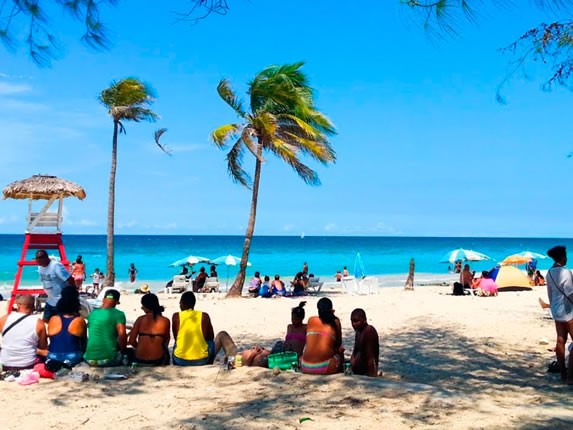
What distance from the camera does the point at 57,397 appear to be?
514cm

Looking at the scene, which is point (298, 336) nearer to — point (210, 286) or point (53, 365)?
point (53, 365)

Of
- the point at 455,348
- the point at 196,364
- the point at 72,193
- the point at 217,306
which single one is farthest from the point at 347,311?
the point at 196,364

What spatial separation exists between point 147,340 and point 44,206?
7187mm

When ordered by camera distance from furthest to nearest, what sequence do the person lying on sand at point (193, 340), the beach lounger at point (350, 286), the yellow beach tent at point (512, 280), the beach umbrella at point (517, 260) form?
1. the beach umbrella at point (517, 260)
2. the beach lounger at point (350, 286)
3. the yellow beach tent at point (512, 280)
4. the person lying on sand at point (193, 340)

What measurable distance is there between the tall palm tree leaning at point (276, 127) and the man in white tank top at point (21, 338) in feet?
36.3

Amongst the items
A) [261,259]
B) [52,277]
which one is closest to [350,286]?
[52,277]

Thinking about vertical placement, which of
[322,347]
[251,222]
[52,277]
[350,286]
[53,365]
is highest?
[251,222]

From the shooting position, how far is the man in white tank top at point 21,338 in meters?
5.80

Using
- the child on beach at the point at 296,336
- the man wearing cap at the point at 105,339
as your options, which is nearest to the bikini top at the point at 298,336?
the child on beach at the point at 296,336

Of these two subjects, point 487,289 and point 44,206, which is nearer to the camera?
point 44,206

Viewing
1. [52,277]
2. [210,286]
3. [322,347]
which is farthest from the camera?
[210,286]

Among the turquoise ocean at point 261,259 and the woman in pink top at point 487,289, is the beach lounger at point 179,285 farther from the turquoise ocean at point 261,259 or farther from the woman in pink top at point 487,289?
the woman in pink top at point 487,289

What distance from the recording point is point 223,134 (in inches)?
651

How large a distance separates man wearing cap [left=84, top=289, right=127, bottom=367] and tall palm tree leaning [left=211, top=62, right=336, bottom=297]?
428 inches
